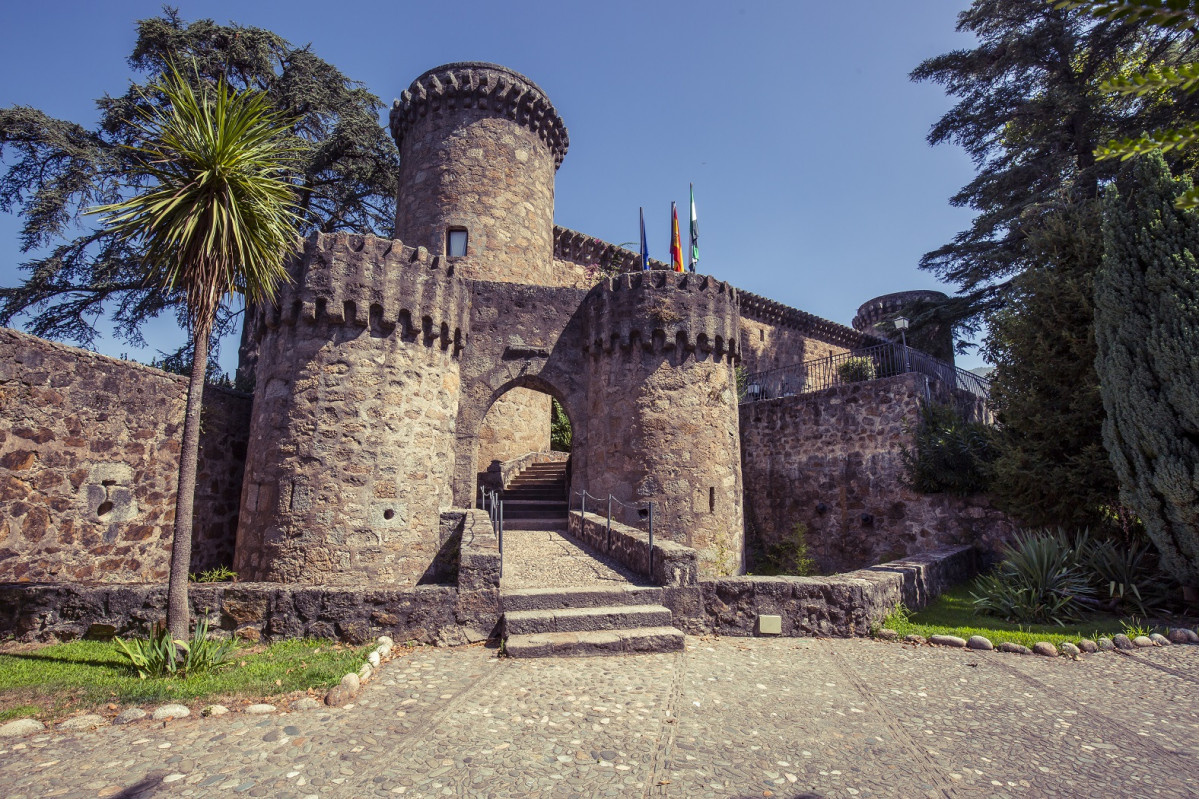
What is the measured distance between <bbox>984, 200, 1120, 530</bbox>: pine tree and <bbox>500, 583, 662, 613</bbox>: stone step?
755 cm

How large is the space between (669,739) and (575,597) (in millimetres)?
3232

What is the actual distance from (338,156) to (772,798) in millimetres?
22151

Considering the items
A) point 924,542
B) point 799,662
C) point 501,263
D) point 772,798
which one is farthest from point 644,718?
point 501,263

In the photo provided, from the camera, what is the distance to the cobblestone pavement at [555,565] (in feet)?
28.5

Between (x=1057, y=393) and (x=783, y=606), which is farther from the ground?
(x=1057, y=393)

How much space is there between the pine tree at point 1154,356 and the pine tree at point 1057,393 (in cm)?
90

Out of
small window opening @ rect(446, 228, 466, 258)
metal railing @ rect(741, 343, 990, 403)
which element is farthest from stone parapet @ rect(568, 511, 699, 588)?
small window opening @ rect(446, 228, 466, 258)

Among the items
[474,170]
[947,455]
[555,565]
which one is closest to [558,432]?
[474,170]

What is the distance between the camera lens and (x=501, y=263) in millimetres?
18766

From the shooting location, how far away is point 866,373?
824 inches

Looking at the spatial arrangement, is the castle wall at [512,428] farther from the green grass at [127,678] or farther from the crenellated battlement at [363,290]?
the green grass at [127,678]

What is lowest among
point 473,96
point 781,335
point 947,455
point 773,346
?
point 947,455

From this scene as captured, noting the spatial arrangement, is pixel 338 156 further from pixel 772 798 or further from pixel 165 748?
pixel 772 798

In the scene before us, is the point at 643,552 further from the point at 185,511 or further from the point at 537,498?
the point at 537,498
